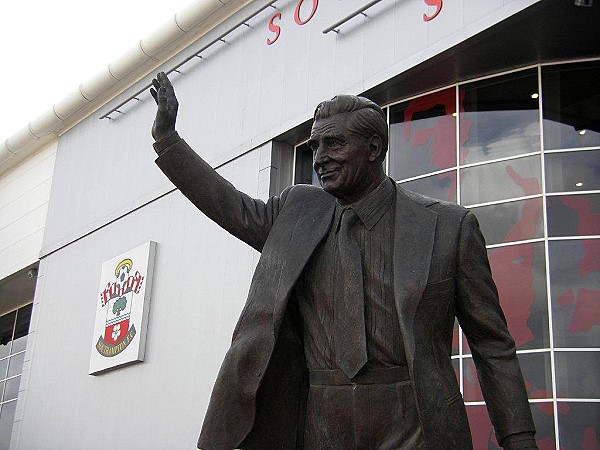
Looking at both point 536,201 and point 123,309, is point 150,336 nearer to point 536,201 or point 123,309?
point 123,309

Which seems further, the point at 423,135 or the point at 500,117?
the point at 423,135

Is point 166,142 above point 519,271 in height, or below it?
below

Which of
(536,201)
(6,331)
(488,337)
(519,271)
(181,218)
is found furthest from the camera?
(6,331)

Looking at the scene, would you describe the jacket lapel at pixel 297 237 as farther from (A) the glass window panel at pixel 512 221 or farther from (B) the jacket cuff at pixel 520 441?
(A) the glass window panel at pixel 512 221

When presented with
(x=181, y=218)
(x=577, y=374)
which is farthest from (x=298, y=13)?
(x=577, y=374)

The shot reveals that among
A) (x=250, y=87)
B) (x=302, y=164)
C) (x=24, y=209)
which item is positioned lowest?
(x=302, y=164)

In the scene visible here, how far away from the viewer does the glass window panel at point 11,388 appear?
2630cm

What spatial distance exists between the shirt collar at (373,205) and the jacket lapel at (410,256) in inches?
1.9

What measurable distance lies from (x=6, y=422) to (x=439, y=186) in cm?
1583

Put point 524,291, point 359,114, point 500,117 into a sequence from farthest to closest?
point 500,117 < point 524,291 < point 359,114

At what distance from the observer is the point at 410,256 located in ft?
12.0

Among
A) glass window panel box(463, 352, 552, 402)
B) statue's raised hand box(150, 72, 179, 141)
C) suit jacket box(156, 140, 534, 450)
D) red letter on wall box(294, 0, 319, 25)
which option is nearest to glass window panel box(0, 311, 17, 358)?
red letter on wall box(294, 0, 319, 25)

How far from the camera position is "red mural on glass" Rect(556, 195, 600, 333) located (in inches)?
507

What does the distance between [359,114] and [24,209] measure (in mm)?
23485
